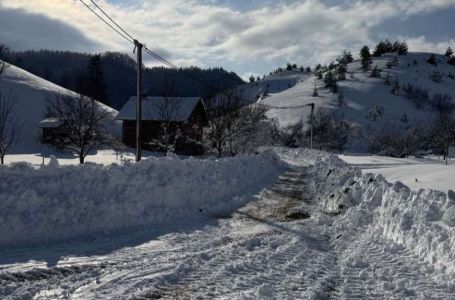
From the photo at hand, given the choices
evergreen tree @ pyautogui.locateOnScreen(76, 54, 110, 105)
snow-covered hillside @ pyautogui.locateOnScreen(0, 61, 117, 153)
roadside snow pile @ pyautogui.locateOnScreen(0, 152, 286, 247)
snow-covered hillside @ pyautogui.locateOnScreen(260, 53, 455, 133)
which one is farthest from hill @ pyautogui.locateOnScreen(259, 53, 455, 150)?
roadside snow pile @ pyautogui.locateOnScreen(0, 152, 286, 247)

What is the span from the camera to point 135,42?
19391 millimetres

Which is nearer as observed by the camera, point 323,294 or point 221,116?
point 323,294

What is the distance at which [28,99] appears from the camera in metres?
82.0

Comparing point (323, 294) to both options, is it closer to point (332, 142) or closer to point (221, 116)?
point (221, 116)

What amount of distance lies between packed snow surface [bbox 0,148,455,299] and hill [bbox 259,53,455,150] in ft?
302

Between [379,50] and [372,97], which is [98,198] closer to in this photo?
[372,97]

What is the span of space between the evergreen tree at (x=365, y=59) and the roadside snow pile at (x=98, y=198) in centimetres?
14199

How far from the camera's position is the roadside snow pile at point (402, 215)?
25.4 ft

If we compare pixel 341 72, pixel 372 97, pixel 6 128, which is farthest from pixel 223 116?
pixel 341 72

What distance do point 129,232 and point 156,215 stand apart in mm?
A: 1398

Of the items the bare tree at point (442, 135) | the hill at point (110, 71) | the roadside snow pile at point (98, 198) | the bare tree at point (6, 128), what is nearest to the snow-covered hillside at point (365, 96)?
the hill at point (110, 71)

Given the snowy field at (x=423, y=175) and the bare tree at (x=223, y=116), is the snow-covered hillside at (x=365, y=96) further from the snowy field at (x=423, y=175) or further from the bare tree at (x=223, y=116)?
the snowy field at (x=423, y=175)

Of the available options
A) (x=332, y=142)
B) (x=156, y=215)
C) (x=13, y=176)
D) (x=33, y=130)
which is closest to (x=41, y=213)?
(x=13, y=176)

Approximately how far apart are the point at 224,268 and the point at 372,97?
126 metres
